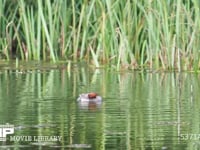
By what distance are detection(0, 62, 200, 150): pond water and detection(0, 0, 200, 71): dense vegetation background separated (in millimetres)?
389

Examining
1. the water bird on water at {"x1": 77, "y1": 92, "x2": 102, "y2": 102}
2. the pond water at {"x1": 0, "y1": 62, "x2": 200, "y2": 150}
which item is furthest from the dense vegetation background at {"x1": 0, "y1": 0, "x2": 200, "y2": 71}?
the water bird on water at {"x1": 77, "y1": 92, "x2": 102, "y2": 102}

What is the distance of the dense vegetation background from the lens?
49.3 feet

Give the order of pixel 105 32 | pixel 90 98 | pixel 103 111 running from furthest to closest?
pixel 105 32, pixel 90 98, pixel 103 111

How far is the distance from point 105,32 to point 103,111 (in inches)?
224

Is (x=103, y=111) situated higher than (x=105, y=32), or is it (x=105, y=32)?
(x=105, y=32)

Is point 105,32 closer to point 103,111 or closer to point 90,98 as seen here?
point 90,98

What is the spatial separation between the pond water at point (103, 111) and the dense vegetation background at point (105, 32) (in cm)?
39

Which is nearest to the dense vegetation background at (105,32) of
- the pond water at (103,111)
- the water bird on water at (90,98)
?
the pond water at (103,111)

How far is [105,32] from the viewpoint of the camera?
1602 cm

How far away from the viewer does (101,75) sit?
15.4 m

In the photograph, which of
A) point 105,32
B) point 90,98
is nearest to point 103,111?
point 90,98

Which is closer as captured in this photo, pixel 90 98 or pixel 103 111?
pixel 103 111

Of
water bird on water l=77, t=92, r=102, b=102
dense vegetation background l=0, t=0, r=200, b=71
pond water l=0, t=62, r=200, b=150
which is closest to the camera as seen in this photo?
pond water l=0, t=62, r=200, b=150

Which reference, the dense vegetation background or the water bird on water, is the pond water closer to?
the water bird on water
